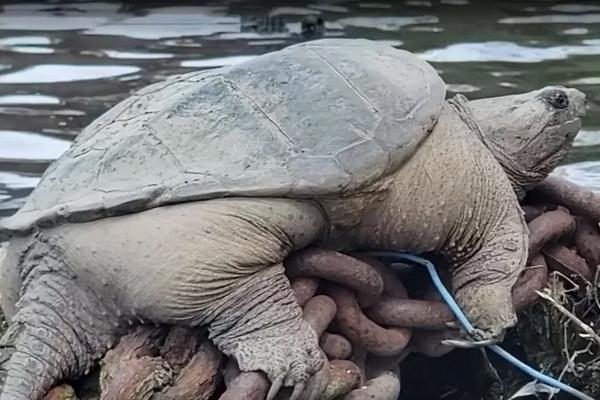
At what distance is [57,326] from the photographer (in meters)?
1.62

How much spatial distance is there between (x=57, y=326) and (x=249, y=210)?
1.05ft

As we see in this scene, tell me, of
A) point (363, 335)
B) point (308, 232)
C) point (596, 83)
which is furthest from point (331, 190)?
point (596, 83)

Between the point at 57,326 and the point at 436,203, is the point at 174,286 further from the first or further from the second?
the point at 436,203

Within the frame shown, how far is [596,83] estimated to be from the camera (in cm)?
430

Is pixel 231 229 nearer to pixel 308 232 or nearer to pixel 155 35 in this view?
pixel 308 232

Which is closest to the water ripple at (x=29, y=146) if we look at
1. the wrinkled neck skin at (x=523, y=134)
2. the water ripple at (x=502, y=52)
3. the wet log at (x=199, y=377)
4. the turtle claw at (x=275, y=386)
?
the water ripple at (x=502, y=52)

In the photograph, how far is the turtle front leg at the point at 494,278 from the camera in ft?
5.78

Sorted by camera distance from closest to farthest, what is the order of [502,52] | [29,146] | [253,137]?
[253,137], [29,146], [502,52]

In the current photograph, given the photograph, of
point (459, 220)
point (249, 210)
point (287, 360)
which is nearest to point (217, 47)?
point (459, 220)

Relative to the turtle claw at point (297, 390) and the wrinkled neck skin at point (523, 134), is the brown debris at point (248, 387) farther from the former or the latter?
the wrinkled neck skin at point (523, 134)

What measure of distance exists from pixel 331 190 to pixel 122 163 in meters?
0.30

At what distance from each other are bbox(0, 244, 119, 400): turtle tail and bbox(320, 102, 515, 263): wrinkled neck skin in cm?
37

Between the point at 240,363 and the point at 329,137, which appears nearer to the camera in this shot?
the point at 240,363

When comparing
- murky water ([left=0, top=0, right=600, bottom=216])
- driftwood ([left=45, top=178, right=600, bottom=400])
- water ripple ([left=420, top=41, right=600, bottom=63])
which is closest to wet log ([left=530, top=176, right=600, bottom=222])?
driftwood ([left=45, top=178, right=600, bottom=400])
